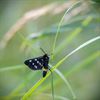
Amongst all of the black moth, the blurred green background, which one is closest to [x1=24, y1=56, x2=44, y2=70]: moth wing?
the black moth

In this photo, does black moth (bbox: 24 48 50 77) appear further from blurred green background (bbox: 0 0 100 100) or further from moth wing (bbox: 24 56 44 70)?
blurred green background (bbox: 0 0 100 100)

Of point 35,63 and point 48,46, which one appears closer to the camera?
point 35,63

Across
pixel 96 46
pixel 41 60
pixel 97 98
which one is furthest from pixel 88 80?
pixel 41 60

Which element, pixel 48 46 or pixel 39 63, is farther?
pixel 48 46

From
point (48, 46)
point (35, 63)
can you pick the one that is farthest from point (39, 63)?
point (48, 46)

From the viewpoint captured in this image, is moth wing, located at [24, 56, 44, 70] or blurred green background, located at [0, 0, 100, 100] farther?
blurred green background, located at [0, 0, 100, 100]

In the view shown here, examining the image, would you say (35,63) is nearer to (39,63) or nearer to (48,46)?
(39,63)

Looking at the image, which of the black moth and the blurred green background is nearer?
the black moth

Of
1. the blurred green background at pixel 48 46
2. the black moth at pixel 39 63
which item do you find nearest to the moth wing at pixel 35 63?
the black moth at pixel 39 63

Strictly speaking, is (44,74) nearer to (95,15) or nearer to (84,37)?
(95,15)
